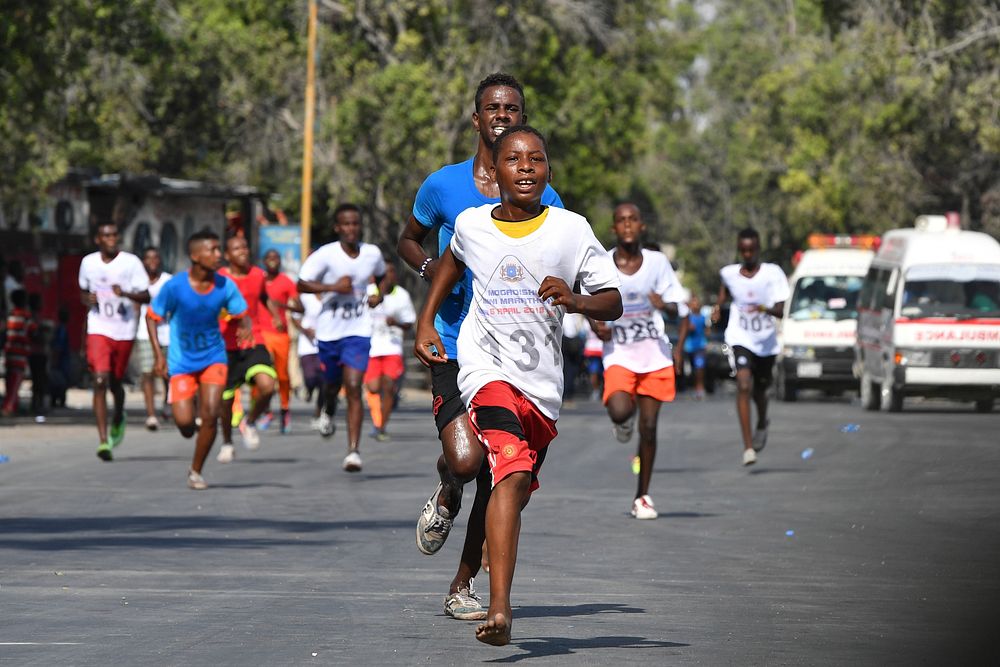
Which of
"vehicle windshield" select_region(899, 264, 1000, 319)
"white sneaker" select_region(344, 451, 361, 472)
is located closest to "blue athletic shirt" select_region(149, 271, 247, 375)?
"white sneaker" select_region(344, 451, 361, 472)

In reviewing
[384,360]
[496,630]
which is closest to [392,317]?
[384,360]

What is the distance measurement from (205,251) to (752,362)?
16.5 ft

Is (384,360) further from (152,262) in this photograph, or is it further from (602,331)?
(602,331)

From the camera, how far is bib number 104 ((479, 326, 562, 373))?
727 cm

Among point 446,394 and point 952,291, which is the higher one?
point 446,394

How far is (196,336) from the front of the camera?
14.6 meters

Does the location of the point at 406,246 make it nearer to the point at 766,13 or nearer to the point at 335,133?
the point at 335,133

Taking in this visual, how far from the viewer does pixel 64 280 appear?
3509cm

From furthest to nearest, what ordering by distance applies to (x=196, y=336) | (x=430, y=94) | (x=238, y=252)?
(x=430, y=94) < (x=238, y=252) < (x=196, y=336)

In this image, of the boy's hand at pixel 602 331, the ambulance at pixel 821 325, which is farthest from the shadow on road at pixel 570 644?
the ambulance at pixel 821 325

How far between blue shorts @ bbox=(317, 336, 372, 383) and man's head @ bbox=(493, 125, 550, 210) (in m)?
9.14

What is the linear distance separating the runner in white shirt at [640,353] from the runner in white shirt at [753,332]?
3.57 meters

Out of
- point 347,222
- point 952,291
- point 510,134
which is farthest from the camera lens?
point 952,291

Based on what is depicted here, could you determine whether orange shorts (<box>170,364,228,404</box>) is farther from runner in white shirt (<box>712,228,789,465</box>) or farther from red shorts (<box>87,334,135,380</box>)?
runner in white shirt (<box>712,228,789,465</box>)
